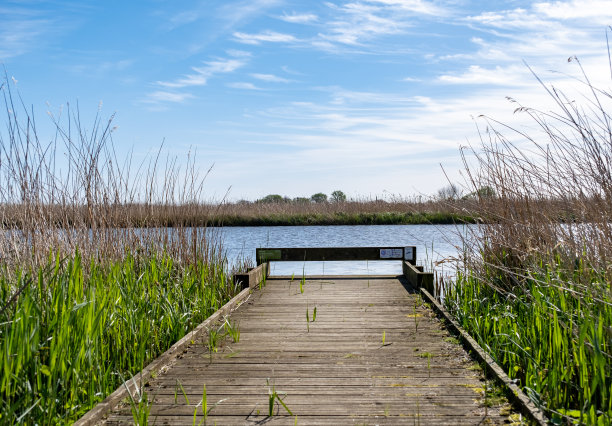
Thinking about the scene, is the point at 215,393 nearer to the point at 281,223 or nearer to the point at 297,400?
the point at 297,400

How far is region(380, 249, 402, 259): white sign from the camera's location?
7.71 m

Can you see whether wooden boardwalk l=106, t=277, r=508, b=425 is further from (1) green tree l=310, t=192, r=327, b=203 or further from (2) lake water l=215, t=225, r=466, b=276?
(1) green tree l=310, t=192, r=327, b=203

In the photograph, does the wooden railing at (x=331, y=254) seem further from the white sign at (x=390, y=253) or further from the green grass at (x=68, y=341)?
the green grass at (x=68, y=341)

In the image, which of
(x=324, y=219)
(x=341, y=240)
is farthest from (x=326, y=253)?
(x=324, y=219)

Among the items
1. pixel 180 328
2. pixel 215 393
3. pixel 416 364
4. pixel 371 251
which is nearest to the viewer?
pixel 215 393

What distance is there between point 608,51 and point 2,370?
4088 millimetres

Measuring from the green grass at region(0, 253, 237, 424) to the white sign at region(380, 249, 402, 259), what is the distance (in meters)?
3.96

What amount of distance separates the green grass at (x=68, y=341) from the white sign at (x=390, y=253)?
156 inches

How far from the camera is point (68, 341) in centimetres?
277

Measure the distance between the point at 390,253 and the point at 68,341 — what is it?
5.57 m

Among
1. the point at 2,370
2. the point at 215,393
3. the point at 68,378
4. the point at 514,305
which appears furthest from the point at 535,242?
the point at 2,370

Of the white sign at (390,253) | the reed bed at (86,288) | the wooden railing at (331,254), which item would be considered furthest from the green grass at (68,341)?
the white sign at (390,253)

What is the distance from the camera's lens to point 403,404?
2824mm

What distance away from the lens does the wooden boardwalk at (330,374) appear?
2695 mm
